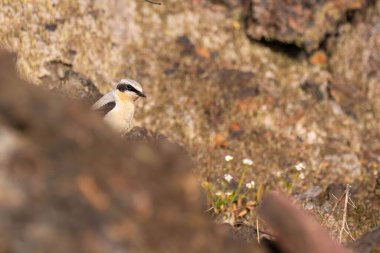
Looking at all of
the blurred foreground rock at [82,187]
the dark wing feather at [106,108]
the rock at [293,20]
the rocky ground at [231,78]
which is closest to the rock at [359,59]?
the rocky ground at [231,78]

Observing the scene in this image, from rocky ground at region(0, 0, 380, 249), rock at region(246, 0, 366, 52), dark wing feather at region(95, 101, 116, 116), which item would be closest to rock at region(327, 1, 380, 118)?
rocky ground at region(0, 0, 380, 249)

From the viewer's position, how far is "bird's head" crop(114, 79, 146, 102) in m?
10.2

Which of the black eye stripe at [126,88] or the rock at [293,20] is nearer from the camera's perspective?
the black eye stripe at [126,88]

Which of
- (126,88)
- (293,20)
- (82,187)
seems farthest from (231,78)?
(82,187)

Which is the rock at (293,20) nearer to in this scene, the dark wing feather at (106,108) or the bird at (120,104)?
the bird at (120,104)

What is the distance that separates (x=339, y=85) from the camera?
12.2m

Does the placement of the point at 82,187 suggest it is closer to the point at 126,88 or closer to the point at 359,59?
the point at 126,88

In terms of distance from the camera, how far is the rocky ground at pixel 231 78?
1077 cm

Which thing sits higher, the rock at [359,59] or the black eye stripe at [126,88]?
the black eye stripe at [126,88]

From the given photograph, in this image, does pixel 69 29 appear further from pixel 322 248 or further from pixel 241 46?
pixel 322 248

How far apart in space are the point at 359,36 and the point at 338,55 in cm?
50

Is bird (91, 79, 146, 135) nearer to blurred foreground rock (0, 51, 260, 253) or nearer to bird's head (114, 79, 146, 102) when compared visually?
bird's head (114, 79, 146, 102)

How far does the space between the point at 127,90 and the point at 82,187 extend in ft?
24.9

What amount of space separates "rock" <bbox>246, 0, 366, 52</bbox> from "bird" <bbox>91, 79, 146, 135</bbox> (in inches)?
106
